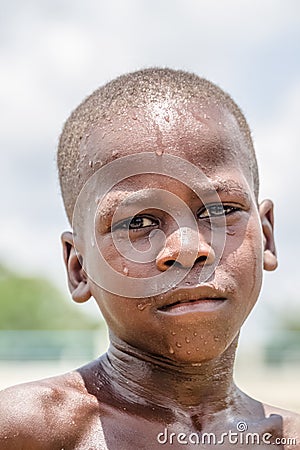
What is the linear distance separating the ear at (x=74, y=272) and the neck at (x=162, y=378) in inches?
6.4

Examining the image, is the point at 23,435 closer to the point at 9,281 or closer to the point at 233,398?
the point at 233,398

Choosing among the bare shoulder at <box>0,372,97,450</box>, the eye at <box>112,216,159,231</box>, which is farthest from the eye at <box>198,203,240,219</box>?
the bare shoulder at <box>0,372,97,450</box>

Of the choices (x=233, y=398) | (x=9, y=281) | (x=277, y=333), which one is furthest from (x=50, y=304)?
(x=233, y=398)

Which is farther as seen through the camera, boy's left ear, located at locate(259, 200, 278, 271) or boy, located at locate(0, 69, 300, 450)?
boy's left ear, located at locate(259, 200, 278, 271)

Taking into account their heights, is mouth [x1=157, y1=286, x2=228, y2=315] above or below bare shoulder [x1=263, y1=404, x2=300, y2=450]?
above

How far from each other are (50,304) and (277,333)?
114 feet

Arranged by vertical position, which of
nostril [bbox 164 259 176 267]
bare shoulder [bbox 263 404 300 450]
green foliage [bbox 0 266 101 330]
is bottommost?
green foliage [bbox 0 266 101 330]

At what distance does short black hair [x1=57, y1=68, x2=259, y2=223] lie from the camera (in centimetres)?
254

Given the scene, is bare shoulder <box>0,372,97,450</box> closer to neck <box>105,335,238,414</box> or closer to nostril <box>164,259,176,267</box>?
neck <box>105,335,238,414</box>

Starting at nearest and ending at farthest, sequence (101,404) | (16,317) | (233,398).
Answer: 1. (101,404)
2. (233,398)
3. (16,317)

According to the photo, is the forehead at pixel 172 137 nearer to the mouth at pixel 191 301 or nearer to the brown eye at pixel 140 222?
the brown eye at pixel 140 222

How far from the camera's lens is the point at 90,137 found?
2.53 metres

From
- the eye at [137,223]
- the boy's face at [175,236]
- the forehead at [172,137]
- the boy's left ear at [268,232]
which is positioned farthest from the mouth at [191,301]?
the boy's left ear at [268,232]

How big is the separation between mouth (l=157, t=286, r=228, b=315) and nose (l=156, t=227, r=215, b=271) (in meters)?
0.06
